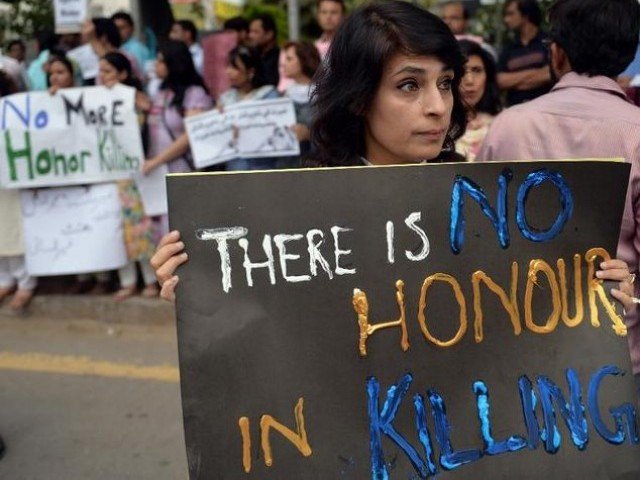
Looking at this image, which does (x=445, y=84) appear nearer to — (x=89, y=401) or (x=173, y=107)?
(x=89, y=401)

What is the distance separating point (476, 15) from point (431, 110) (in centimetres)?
678

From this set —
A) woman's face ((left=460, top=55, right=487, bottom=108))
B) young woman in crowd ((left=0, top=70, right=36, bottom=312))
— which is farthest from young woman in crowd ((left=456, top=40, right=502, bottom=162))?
young woman in crowd ((left=0, top=70, right=36, bottom=312))

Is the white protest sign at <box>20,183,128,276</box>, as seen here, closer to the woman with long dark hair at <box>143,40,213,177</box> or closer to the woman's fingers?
the woman with long dark hair at <box>143,40,213,177</box>

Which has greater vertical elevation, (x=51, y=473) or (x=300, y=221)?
(x=300, y=221)

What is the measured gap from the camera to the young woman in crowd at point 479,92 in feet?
13.1

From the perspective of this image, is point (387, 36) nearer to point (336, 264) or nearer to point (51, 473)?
point (336, 264)

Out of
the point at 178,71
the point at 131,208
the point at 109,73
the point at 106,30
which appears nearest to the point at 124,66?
the point at 109,73

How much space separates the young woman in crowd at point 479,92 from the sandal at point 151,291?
7.34ft

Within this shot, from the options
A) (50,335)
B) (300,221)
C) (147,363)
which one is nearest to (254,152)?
(147,363)

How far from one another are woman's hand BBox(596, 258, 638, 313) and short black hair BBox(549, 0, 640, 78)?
0.69 metres

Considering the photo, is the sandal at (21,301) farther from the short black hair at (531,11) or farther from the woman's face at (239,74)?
the short black hair at (531,11)

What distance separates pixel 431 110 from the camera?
65.5 inches

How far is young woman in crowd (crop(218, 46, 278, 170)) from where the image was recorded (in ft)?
16.2

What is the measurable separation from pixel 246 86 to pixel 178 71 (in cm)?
43
